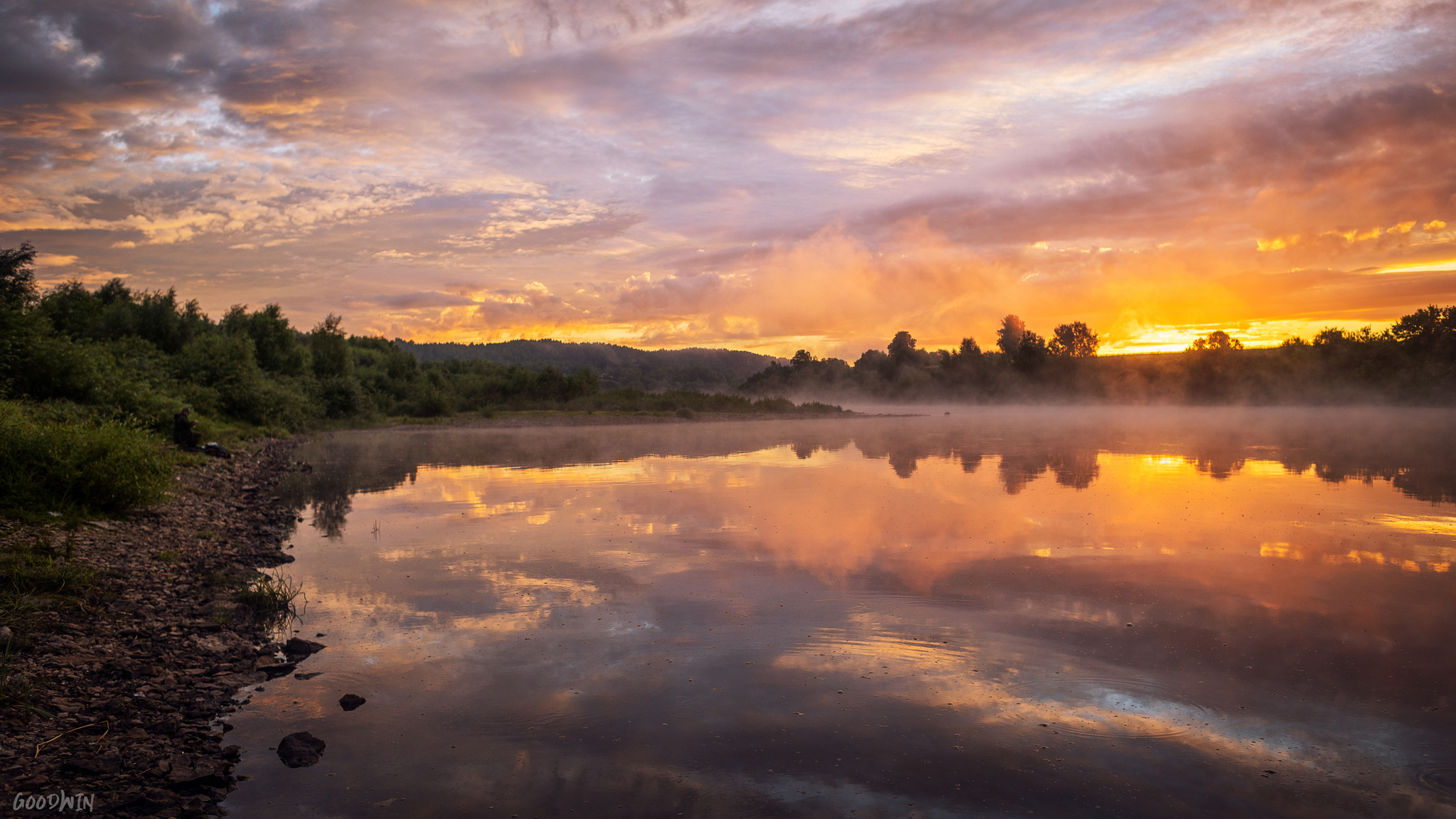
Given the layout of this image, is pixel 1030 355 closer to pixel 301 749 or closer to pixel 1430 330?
pixel 1430 330

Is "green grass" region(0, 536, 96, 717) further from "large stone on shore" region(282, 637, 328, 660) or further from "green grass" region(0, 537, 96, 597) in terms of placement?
"large stone on shore" region(282, 637, 328, 660)

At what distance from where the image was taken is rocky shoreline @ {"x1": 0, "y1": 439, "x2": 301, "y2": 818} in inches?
147

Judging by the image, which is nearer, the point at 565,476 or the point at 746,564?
the point at 746,564

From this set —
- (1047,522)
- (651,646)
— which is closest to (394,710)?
(651,646)

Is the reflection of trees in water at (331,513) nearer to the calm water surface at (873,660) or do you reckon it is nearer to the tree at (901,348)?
the calm water surface at (873,660)

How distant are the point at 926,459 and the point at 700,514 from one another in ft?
34.0

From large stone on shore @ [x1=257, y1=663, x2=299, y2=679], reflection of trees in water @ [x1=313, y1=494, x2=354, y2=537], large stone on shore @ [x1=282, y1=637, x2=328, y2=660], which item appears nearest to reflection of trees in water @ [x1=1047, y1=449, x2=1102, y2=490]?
reflection of trees in water @ [x1=313, y1=494, x2=354, y2=537]

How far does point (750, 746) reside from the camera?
4.30m

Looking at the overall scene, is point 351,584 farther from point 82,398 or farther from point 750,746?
point 82,398

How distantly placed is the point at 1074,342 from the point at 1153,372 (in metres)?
13.0

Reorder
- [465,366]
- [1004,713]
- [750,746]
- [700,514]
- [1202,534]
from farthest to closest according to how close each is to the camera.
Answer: [465,366]
[700,514]
[1202,534]
[1004,713]
[750,746]

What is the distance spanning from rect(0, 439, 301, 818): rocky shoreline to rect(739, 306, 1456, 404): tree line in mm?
66912

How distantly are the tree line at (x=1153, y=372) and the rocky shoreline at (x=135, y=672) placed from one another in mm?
66912

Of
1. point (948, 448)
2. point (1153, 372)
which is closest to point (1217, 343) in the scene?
point (1153, 372)
